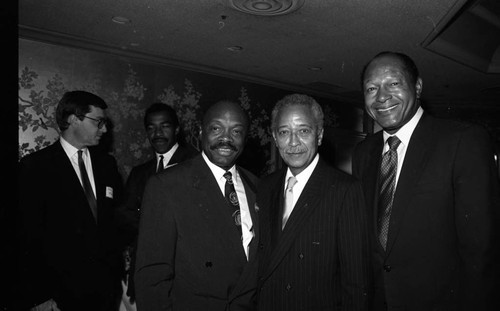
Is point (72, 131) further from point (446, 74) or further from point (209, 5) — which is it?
point (446, 74)

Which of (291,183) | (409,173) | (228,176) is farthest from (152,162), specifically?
(409,173)

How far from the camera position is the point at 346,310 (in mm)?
1605

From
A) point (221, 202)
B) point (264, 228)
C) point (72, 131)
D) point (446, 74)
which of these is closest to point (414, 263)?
point (264, 228)

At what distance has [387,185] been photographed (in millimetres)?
1791

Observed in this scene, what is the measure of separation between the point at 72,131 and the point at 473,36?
457 centimetres

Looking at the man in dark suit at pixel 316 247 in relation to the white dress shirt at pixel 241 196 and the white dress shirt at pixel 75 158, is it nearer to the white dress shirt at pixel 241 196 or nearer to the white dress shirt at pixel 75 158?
the white dress shirt at pixel 241 196

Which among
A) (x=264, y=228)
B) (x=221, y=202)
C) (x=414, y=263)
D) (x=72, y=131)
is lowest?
(x=414, y=263)

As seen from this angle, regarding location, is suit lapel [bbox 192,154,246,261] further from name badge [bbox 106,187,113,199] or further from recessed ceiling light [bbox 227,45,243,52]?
recessed ceiling light [bbox 227,45,243,52]

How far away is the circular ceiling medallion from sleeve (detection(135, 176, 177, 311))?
6.50 ft

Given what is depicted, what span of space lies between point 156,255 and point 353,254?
0.85 m

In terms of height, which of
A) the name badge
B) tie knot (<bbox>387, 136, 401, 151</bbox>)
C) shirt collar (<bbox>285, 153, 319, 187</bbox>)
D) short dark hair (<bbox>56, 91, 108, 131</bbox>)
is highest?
short dark hair (<bbox>56, 91, 108, 131</bbox>)

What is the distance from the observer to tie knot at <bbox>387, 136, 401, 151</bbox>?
72.6 inches

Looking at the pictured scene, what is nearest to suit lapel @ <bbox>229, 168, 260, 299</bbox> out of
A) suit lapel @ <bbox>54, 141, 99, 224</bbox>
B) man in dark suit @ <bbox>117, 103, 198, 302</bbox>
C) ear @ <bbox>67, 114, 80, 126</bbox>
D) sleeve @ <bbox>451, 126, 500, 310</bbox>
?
sleeve @ <bbox>451, 126, 500, 310</bbox>

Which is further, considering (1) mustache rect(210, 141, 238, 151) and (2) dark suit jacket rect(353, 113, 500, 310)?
(1) mustache rect(210, 141, 238, 151)
